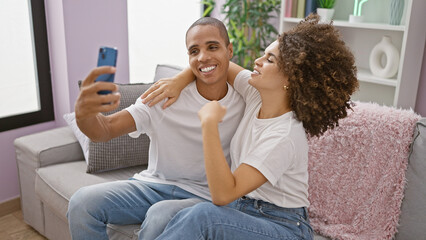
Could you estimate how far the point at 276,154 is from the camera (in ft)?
4.10

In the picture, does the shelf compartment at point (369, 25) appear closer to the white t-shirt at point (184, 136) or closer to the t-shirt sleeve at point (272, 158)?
the white t-shirt at point (184, 136)

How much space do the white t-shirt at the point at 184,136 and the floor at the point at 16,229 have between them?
3.61ft

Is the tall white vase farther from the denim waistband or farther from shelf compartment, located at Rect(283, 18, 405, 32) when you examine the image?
the denim waistband

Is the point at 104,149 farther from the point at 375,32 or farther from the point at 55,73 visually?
the point at 375,32

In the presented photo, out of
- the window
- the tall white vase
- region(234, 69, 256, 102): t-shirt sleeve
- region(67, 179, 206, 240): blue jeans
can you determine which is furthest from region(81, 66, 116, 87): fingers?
the tall white vase

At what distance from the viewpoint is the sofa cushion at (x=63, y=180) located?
1.89 metres

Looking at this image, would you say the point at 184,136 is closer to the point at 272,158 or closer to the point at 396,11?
the point at 272,158

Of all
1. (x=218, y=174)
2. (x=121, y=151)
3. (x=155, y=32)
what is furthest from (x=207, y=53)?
(x=155, y=32)

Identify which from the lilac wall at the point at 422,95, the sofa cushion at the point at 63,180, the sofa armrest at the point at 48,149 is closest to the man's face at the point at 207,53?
the sofa cushion at the point at 63,180

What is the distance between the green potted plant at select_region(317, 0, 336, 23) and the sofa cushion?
158 centimetres

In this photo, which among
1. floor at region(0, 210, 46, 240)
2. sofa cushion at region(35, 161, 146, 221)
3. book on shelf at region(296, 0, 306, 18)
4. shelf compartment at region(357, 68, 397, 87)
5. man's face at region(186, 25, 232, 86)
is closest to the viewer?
man's face at region(186, 25, 232, 86)

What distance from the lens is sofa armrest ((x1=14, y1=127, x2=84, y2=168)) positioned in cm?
208

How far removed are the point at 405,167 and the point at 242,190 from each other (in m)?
0.77

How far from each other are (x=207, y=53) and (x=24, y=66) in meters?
1.53
